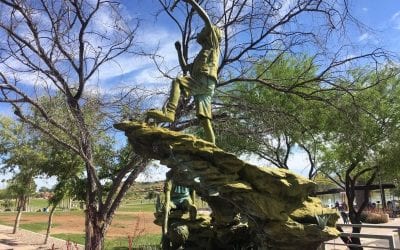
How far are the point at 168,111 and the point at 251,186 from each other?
1.59m

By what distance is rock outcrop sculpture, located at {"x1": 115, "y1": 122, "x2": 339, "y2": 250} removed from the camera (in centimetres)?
630

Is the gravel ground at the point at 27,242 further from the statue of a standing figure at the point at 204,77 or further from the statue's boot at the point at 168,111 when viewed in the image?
the statue's boot at the point at 168,111

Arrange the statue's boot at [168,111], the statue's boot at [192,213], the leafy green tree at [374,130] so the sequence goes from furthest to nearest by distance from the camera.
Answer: the leafy green tree at [374,130] → the statue's boot at [192,213] → the statue's boot at [168,111]

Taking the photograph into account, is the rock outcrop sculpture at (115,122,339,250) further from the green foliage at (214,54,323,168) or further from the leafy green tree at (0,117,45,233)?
the leafy green tree at (0,117,45,233)

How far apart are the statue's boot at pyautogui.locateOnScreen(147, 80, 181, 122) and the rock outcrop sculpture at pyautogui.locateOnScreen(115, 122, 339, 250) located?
0.63 ft

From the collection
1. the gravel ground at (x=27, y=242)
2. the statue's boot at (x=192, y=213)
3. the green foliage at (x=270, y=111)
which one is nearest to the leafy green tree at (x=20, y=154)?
the gravel ground at (x=27, y=242)

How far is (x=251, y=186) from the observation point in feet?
20.8

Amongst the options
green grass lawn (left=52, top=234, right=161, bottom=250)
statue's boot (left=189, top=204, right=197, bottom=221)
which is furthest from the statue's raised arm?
green grass lawn (left=52, top=234, right=161, bottom=250)

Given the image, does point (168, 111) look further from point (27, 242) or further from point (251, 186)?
point (27, 242)

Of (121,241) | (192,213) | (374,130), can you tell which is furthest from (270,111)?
(121,241)

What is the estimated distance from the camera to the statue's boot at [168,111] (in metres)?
6.24

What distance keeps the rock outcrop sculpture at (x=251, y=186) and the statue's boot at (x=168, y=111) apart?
0.19 metres

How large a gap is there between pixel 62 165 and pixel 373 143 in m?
15.1

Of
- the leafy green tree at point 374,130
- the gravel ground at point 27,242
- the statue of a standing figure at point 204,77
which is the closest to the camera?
the statue of a standing figure at point 204,77
